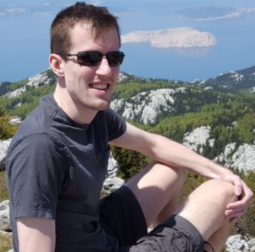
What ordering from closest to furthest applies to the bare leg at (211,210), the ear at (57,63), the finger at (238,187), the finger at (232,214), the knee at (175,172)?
the ear at (57,63) → the bare leg at (211,210) → the finger at (232,214) → the finger at (238,187) → the knee at (175,172)

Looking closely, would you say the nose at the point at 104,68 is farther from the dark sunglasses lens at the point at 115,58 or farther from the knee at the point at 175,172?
the knee at the point at 175,172

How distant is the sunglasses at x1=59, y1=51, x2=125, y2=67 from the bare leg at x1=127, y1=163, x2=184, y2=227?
1678mm

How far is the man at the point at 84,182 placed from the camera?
329 centimetres

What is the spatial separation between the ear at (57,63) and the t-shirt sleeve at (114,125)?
111 cm

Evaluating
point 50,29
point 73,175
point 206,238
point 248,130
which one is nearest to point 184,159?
point 206,238

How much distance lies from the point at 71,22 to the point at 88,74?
44 cm

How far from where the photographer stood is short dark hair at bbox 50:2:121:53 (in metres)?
3.58

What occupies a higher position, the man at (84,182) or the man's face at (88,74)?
the man's face at (88,74)

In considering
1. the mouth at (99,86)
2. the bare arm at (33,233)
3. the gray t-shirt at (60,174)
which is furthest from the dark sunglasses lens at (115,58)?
the bare arm at (33,233)

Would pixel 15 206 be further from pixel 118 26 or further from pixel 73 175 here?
pixel 118 26

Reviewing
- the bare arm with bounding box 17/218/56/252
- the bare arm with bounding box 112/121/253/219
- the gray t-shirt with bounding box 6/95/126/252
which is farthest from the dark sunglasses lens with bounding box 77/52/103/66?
the bare arm with bounding box 112/121/253/219

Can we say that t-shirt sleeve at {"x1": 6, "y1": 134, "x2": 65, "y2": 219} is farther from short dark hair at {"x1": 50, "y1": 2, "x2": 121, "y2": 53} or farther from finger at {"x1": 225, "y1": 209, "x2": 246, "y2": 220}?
finger at {"x1": 225, "y1": 209, "x2": 246, "y2": 220}

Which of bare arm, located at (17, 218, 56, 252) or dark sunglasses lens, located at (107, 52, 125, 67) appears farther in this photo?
dark sunglasses lens, located at (107, 52, 125, 67)

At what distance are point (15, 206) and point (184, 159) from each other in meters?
2.52
